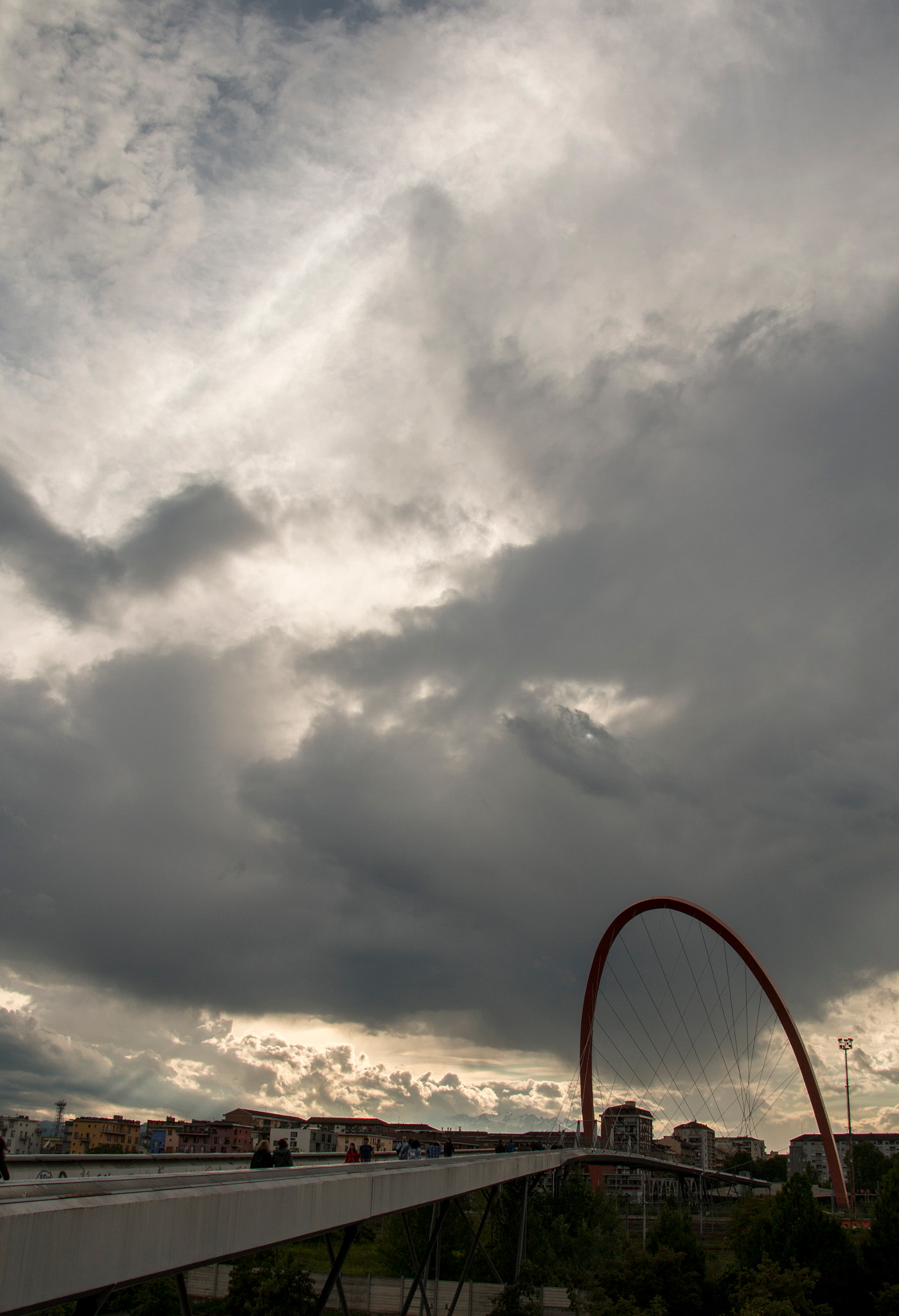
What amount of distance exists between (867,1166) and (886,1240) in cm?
13012

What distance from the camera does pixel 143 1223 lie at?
Answer: 925 cm

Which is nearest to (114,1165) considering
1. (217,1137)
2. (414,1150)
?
(414,1150)

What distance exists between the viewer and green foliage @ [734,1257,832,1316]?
3612cm

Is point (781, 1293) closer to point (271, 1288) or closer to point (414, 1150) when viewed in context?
point (414, 1150)

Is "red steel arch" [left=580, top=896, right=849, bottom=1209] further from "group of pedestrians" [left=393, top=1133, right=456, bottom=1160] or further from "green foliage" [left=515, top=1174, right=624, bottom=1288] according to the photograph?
"group of pedestrians" [left=393, top=1133, right=456, bottom=1160]

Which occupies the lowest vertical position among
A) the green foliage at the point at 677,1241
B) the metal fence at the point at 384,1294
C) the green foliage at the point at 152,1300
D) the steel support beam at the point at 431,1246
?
the metal fence at the point at 384,1294

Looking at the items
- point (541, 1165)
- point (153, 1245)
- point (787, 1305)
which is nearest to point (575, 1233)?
point (541, 1165)

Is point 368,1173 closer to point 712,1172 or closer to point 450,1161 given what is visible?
point 450,1161

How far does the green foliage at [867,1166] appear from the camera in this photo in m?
140

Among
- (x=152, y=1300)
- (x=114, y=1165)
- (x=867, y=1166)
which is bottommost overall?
(x=867, y=1166)

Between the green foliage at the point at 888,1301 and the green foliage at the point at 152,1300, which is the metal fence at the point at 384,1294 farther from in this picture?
the green foliage at the point at 888,1301

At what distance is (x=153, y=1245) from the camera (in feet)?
31.1

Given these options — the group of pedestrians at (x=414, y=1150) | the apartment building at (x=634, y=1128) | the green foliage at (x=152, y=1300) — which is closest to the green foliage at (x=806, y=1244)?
the group of pedestrians at (x=414, y=1150)

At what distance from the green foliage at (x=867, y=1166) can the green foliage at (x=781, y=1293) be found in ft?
376
